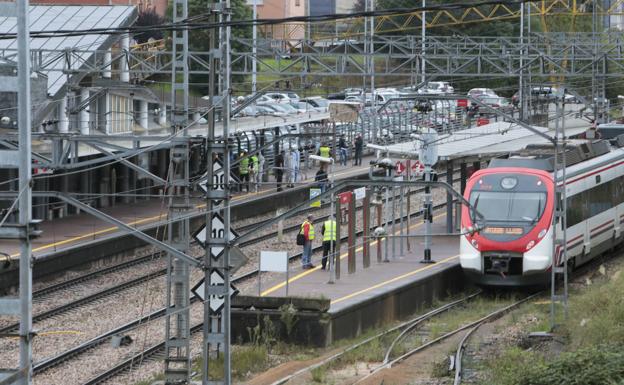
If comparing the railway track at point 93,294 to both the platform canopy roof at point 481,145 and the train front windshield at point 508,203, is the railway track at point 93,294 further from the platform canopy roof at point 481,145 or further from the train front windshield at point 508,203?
the train front windshield at point 508,203

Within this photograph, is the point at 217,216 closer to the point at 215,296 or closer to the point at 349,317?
the point at 215,296

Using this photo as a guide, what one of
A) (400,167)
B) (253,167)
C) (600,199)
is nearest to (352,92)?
(253,167)

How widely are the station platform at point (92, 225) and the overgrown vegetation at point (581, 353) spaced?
22.7 feet

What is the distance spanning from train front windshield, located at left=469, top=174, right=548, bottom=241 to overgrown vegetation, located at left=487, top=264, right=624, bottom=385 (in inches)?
69.5

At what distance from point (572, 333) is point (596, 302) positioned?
1.10 m

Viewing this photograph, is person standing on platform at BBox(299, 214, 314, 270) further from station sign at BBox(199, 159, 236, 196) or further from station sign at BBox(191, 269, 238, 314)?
station sign at BBox(199, 159, 236, 196)

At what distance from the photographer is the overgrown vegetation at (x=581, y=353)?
1480 centimetres

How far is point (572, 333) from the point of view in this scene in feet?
68.4

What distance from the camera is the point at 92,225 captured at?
1379 inches

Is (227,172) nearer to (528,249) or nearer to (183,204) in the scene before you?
(183,204)

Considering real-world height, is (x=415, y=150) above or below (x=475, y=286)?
above

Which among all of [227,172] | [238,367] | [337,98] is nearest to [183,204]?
[227,172]

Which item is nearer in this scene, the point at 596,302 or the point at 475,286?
the point at 596,302

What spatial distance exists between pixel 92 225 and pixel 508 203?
13.5m
